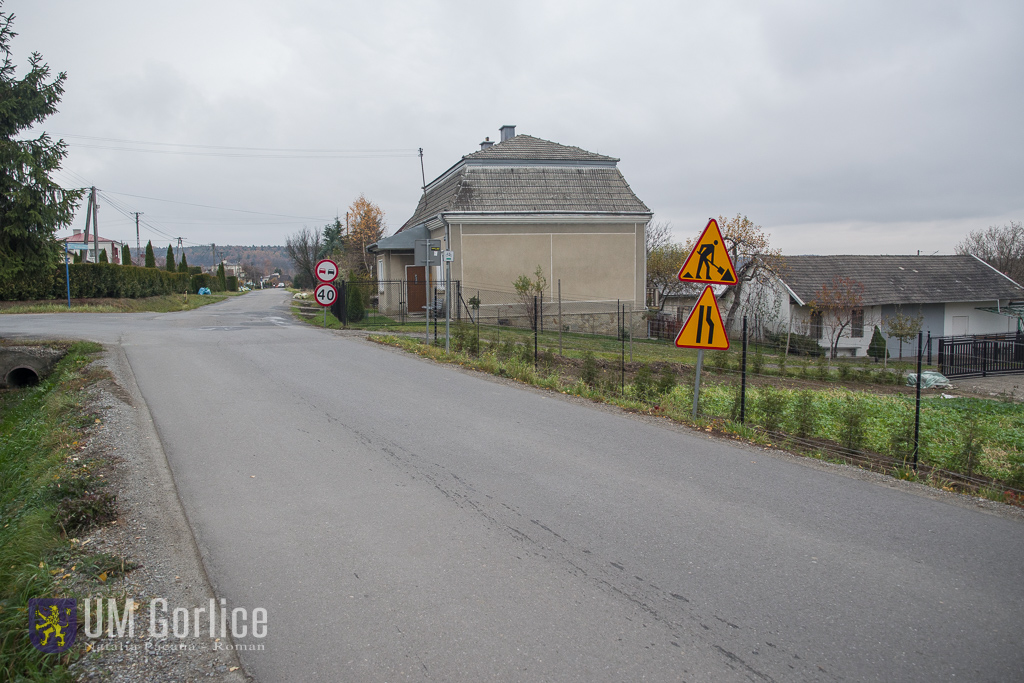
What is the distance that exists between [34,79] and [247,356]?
1041cm

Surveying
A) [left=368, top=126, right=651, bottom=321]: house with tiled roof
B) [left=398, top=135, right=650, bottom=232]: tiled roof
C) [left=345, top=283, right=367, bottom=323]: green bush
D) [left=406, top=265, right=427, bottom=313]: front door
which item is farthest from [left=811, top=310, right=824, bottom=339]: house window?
[left=345, top=283, right=367, bottom=323]: green bush

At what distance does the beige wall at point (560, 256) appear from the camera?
29.2 m

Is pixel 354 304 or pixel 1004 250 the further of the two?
pixel 1004 250

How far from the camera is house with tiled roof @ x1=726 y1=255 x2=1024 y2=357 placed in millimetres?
37219

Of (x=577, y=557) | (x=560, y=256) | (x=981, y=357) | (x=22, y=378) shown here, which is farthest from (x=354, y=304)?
(x=981, y=357)

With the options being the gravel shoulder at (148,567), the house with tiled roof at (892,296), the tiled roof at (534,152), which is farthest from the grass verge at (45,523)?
the house with tiled roof at (892,296)

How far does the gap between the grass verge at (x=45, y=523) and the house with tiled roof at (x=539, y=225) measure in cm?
2056

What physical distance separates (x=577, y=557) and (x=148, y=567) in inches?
118

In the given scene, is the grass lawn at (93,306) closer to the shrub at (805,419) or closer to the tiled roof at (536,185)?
the tiled roof at (536,185)

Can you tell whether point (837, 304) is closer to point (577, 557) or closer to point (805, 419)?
point (805, 419)

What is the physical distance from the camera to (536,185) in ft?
100

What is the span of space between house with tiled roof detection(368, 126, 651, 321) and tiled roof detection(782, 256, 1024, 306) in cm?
1271

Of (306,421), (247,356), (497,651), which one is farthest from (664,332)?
(497,651)

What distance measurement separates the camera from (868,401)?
592 inches
